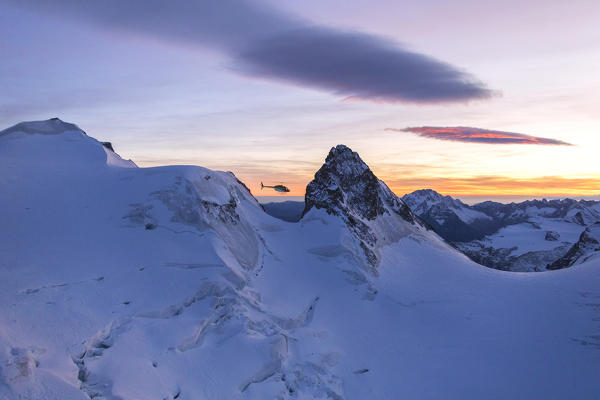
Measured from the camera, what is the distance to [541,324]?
107ft

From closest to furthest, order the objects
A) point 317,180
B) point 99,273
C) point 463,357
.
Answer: point 99,273 → point 463,357 → point 317,180

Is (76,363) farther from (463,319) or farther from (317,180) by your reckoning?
(317,180)

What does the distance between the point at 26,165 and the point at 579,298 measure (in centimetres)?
5319

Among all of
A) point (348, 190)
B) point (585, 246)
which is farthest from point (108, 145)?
point (585, 246)

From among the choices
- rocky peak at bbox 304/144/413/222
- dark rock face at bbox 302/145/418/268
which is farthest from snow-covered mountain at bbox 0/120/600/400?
rocky peak at bbox 304/144/413/222

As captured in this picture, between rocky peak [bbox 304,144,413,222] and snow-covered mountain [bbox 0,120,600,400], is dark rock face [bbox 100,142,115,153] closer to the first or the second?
snow-covered mountain [bbox 0,120,600,400]

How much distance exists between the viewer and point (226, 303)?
27672mm

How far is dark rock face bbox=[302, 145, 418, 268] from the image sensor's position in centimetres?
4888

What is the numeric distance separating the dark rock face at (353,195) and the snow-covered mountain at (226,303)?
3.88 ft

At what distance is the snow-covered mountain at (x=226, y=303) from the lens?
19906mm

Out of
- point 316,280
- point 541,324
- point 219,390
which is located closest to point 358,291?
point 316,280

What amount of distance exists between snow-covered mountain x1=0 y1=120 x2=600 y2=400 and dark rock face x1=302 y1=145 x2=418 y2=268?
118 cm

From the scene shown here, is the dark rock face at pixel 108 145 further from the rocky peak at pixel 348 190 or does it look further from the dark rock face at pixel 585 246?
the dark rock face at pixel 585 246

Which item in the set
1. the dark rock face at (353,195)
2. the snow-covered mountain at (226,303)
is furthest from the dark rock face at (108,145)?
the dark rock face at (353,195)
